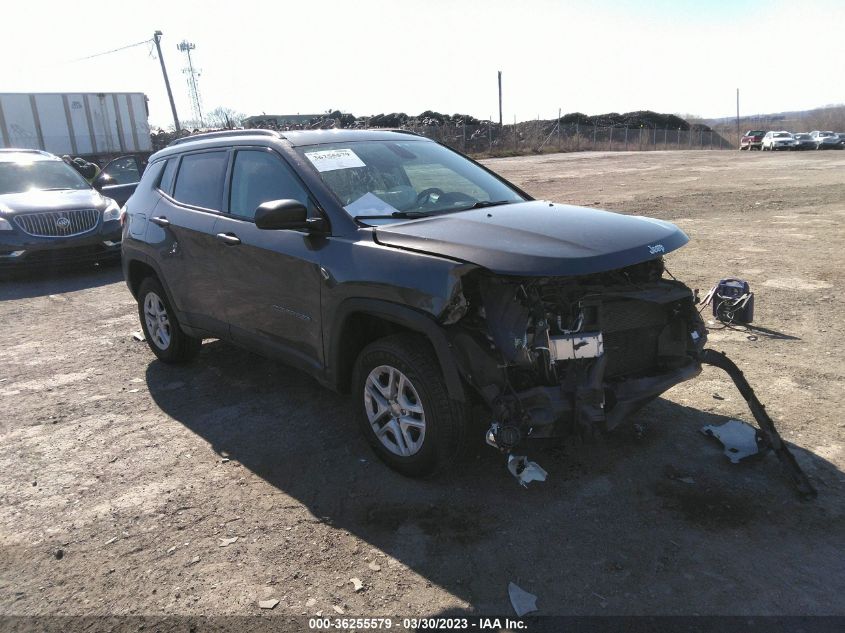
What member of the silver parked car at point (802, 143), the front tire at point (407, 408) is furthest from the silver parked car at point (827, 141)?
the front tire at point (407, 408)

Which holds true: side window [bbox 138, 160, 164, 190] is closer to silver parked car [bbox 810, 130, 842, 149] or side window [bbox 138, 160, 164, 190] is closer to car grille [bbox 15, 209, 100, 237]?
car grille [bbox 15, 209, 100, 237]

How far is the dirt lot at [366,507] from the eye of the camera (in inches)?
110

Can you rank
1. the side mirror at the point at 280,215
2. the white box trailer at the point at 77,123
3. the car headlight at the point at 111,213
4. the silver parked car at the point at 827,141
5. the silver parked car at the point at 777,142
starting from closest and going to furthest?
the side mirror at the point at 280,215, the car headlight at the point at 111,213, the white box trailer at the point at 77,123, the silver parked car at the point at 827,141, the silver parked car at the point at 777,142

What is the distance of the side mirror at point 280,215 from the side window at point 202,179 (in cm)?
120

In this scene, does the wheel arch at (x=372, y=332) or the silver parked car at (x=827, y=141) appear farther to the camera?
the silver parked car at (x=827, y=141)

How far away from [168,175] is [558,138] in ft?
164

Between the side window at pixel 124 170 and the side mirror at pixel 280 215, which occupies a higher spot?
the side window at pixel 124 170

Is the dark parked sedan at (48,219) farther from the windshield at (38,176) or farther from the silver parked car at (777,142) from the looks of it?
the silver parked car at (777,142)

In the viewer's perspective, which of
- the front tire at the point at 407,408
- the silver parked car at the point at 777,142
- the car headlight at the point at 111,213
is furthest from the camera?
the silver parked car at the point at 777,142

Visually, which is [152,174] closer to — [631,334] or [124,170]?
[631,334]

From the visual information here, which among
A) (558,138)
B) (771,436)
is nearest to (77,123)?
(771,436)

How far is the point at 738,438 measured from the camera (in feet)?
12.5

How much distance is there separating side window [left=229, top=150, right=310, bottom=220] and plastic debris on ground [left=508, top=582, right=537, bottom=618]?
242 centimetres

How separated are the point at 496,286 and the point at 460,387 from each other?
1.71 feet
